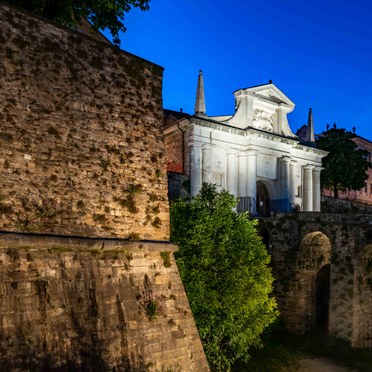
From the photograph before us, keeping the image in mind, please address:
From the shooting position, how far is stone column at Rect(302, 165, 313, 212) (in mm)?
37062

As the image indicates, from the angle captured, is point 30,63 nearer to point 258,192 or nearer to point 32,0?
point 32,0

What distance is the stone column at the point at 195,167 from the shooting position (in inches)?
1166

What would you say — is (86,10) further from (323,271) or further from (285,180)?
(285,180)

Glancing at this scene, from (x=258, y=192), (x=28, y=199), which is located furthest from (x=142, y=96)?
(x=258, y=192)

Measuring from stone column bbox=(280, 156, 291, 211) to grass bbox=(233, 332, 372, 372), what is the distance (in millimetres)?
13191

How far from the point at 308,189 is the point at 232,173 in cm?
839

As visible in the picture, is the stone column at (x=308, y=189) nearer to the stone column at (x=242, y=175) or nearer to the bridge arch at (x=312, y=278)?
the stone column at (x=242, y=175)

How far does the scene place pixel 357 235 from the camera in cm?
2352

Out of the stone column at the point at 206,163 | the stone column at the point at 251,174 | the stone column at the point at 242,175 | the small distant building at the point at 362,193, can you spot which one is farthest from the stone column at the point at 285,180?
the small distant building at the point at 362,193

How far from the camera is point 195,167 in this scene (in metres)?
29.9

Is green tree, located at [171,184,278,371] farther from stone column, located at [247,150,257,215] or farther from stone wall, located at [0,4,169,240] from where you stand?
stone column, located at [247,150,257,215]

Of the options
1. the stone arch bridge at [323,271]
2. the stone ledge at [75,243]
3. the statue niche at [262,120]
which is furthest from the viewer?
the statue niche at [262,120]

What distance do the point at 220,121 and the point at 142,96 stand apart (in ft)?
70.2

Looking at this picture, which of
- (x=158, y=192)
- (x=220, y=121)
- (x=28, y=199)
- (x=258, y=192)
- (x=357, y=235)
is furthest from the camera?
(x=258, y=192)
